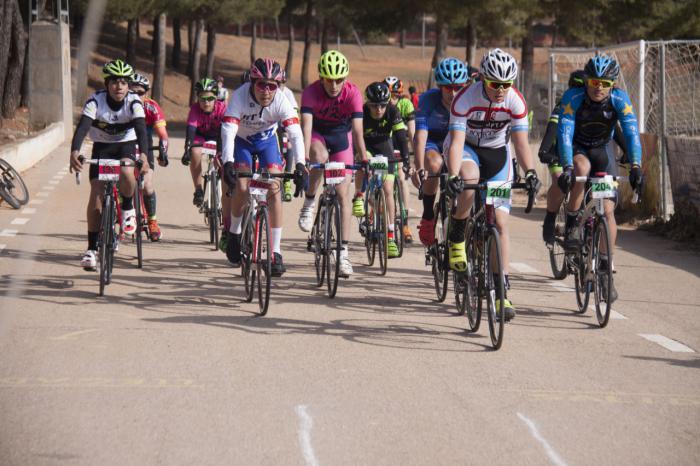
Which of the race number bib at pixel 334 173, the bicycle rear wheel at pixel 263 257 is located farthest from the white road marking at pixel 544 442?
the race number bib at pixel 334 173

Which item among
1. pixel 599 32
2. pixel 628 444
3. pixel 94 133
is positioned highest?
pixel 599 32

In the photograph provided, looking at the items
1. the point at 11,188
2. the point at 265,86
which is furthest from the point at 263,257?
the point at 11,188

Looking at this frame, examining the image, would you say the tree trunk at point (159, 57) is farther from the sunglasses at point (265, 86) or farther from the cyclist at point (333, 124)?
the sunglasses at point (265, 86)

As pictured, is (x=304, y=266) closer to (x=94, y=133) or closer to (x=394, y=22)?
(x=94, y=133)

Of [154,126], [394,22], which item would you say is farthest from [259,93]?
[394,22]

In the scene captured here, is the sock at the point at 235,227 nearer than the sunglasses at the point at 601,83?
No

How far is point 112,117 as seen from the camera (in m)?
11.9

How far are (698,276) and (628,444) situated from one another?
22.3 feet

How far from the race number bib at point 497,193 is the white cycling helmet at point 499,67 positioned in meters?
0.78

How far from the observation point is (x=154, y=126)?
48.4 feet

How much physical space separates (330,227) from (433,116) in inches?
77.4

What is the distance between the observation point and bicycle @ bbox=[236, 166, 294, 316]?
9.82 meters

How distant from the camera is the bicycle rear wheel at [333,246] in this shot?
1082 cm

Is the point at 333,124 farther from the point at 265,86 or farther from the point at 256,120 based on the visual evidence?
the point at 265,86
